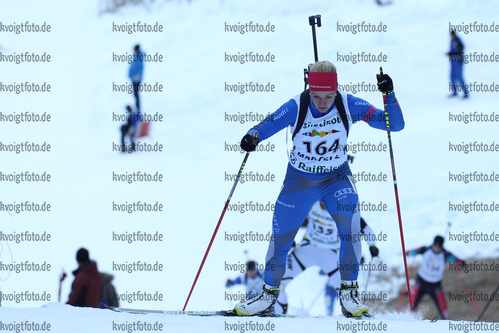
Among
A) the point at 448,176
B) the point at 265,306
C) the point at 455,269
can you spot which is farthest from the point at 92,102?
the point at 265,306

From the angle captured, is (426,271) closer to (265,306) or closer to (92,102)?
(265,306)

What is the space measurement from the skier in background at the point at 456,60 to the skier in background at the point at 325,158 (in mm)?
10783

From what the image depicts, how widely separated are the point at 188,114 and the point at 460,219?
8767mm

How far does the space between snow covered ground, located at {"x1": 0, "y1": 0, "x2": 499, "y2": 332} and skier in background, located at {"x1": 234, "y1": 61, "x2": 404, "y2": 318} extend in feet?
1.91

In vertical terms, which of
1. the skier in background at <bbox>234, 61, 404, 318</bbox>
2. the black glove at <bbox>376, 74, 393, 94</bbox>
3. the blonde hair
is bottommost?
the skier in background at <bbox>234, 61, 404, 318</bbox>

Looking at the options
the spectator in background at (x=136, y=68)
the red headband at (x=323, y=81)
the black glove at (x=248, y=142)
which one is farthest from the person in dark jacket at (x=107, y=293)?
the spectator in background at (x=136, y=68)

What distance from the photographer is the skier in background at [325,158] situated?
481 cm

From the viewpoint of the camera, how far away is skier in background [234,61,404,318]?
4.81m

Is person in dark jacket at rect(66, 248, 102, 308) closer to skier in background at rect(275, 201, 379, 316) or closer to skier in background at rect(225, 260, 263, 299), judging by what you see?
skier in background at rect(275, 201, 379, 316)

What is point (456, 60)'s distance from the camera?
14883mm

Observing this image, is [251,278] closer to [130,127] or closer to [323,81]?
[323,81]

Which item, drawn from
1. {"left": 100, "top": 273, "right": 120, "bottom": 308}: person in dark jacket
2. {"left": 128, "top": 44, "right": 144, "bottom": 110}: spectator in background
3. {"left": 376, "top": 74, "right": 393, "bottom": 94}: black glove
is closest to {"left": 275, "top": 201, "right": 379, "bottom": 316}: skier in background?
{"left": 100, "top": 273, "right": 120, "bottom": 308}: person in dark jacket

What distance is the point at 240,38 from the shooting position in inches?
808

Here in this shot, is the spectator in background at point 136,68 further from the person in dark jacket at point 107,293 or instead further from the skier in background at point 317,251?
the person in dark jacket at point 107,293
